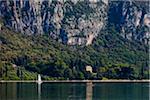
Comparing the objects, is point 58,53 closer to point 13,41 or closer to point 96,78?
point 13,41

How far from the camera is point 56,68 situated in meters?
154

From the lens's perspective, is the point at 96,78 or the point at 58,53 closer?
the point at 96,78

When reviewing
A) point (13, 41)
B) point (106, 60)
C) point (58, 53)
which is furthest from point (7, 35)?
point (106, 60)

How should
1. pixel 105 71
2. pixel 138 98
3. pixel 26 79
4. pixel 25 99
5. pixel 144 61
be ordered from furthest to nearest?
pixel 144 61 < pixel 105 71 < pixel 26 79 < pixel 138 98 < pixel 25 99

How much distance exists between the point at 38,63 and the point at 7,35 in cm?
3439

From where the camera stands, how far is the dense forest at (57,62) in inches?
5994

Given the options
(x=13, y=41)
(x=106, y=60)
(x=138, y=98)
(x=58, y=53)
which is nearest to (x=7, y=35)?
(x=13, y=41)

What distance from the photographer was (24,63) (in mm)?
160500

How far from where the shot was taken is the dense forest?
152250mm

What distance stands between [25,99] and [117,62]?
358 ft

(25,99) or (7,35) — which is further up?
(7,35)

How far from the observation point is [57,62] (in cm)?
16188

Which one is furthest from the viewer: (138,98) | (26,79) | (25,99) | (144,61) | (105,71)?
(144,61)

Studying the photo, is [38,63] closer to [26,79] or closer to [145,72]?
[26,79]
